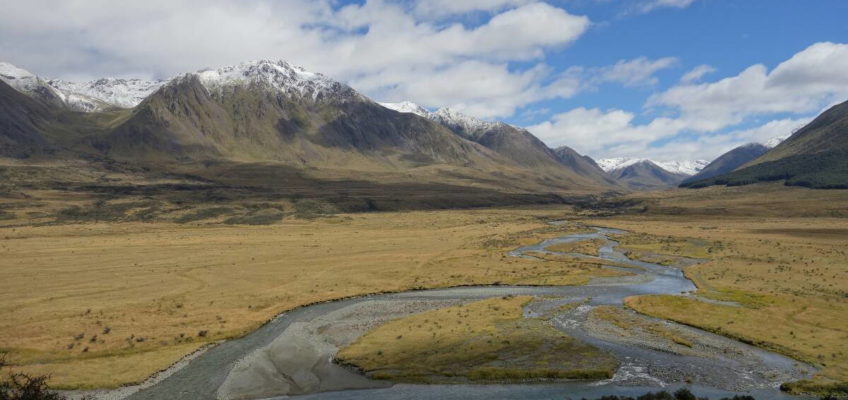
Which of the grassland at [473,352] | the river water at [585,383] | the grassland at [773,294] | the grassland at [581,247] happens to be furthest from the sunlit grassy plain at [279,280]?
the grassland at [473,352]

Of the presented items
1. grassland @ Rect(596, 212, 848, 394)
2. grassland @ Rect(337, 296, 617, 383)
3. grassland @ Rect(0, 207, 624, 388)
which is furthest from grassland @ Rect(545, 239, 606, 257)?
grassland @ Rect(337, 296, 617, 383)

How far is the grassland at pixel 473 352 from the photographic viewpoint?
44.2m

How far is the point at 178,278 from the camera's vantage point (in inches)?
3442

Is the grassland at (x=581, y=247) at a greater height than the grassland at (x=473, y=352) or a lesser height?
greater

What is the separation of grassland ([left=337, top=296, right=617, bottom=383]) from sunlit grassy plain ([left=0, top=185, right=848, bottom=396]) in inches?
629

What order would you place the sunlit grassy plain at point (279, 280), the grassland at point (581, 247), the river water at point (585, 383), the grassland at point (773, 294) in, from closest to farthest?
the river water at point (585, 383), the grassland at point (773, 294), the sunlit grassy plain at point (279, 280), the grassland at point (581, 247)

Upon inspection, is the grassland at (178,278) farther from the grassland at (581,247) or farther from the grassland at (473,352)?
the grassland at (473,352)

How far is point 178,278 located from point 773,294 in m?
88.4

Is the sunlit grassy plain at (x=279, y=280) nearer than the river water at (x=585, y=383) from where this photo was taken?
No

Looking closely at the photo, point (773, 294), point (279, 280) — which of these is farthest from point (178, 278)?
point (773, 294)

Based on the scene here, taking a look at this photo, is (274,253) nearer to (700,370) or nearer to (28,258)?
(28,258)

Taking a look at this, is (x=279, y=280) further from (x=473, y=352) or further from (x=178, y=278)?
(x=473, y=352)

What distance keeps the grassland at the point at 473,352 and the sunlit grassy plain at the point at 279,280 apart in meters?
16.0

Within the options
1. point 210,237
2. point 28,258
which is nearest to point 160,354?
point 28,258
